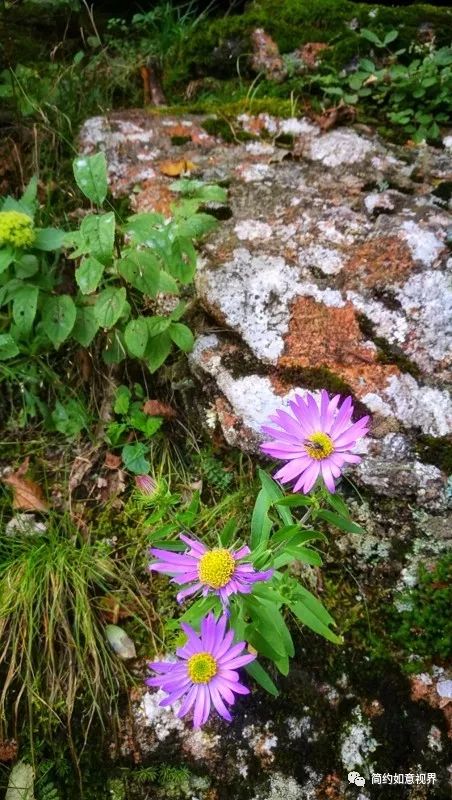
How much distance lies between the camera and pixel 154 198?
2.49 metres

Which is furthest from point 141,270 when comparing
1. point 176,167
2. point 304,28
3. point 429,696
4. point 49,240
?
point 304,28

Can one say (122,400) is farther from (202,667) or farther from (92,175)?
(202,667)

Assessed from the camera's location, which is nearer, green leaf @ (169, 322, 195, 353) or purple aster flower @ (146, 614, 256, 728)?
purple aster flower @ (146, 614, 256, 728)

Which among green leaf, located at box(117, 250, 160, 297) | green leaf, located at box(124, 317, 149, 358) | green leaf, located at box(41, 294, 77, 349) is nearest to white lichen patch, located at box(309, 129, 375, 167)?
green leaf, located at box(117, 250, 160, 297)

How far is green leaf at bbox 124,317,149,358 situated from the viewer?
204cm

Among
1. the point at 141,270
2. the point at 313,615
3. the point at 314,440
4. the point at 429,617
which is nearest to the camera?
the point at 314,440

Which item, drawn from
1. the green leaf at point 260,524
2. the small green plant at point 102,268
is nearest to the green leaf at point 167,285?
the small green plant at point 102,268

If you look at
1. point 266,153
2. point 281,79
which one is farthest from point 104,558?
point 281,79

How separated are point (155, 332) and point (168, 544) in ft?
2.51

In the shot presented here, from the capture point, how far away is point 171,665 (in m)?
1.41

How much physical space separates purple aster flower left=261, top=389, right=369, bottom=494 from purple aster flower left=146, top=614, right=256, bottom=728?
38 centimetres

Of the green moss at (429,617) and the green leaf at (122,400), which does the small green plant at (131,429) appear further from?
the green moss at (429,617)

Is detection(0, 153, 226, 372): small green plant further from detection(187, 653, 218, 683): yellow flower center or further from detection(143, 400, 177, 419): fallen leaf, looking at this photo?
detection(187, 653, 218, 683): yellow flower center

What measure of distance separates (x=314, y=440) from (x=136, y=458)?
93cm
